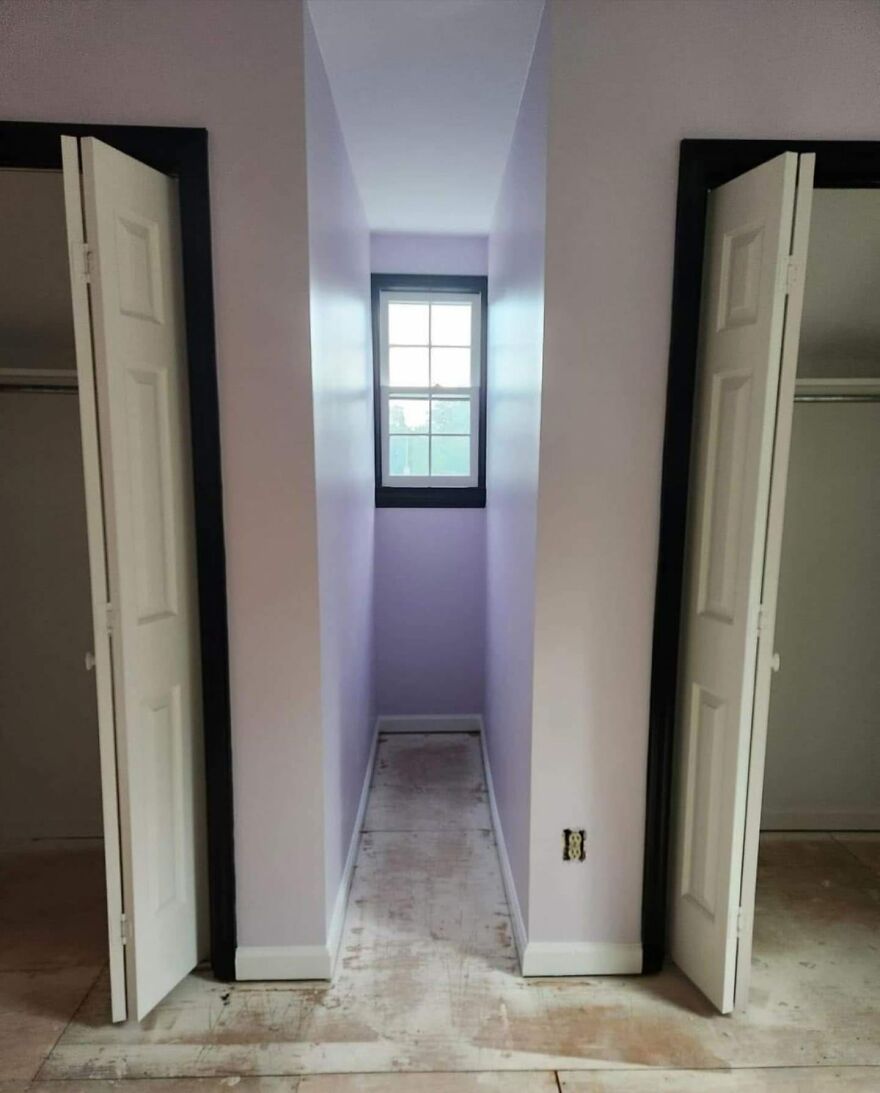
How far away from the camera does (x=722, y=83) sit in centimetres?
160

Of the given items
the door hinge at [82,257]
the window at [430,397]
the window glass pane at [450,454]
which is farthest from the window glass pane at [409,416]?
the door hinge at [82,257]

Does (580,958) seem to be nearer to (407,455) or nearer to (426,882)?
(426,882)

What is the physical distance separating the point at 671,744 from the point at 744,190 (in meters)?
1.48

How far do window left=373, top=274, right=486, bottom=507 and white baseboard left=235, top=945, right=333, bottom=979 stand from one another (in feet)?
7.29

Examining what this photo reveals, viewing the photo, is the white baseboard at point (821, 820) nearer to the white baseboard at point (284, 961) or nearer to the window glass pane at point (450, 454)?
the white baseboard at point (284, 961)

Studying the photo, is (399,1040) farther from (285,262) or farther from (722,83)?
(722,83)

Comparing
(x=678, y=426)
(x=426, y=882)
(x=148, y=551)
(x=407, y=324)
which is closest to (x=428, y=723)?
(x=426, y=882)

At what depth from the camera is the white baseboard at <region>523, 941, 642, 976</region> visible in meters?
1.84

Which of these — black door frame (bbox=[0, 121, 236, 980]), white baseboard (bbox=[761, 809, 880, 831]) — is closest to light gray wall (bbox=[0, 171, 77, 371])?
black door frame (bbox=[0, 121, 236, 980])

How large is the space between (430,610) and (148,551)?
2.15 meters

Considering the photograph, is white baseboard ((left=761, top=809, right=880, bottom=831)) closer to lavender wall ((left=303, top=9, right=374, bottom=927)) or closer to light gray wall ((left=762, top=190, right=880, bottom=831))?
light gray wall ((left=762, top=190, right=880, bottom=831))

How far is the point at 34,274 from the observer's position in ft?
6.85

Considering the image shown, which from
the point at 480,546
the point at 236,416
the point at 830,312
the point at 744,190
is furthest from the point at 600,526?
the point at 480,546

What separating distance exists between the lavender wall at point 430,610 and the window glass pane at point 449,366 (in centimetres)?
74
